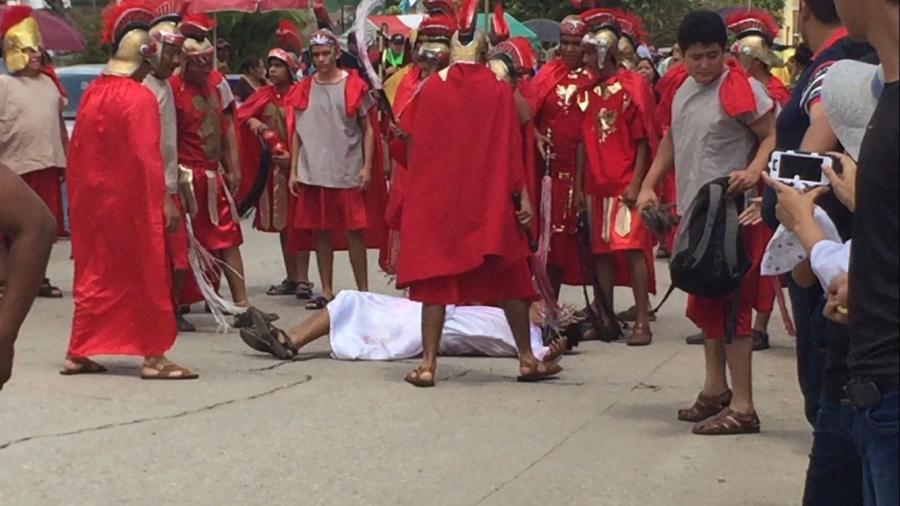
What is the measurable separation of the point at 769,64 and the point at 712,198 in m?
3.55

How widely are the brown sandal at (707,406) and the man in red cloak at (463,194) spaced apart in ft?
4.12

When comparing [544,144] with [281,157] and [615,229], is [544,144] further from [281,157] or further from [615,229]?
[281,157]

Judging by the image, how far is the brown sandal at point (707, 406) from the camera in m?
7.33

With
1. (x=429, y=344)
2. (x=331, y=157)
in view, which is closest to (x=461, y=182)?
(x=429, y=344)

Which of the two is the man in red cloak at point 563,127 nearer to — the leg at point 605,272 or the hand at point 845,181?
the leg at point 605,272

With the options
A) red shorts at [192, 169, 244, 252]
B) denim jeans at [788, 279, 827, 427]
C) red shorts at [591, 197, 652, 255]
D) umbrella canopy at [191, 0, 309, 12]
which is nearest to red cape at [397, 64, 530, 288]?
red shorts at [591, 197, 652, 255]

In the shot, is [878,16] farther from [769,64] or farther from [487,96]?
[769,64]

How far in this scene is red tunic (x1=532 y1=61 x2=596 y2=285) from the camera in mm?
10156

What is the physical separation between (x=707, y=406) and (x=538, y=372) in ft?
4.13

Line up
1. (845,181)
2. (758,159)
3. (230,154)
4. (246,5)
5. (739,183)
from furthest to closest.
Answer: (246,5) < (230,154) < (758,159) < (739,183) < (845,181)

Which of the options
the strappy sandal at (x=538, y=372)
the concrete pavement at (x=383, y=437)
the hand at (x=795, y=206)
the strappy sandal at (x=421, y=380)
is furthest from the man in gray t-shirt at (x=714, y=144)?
the hand at (x=795, y=206)

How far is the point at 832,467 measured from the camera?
4254 mm

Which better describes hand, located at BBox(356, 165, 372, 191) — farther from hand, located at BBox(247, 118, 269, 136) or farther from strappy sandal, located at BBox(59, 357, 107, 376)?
strappy sandal, located at BBox(59, 357, 107, 376)

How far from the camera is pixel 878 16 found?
3096 mm
